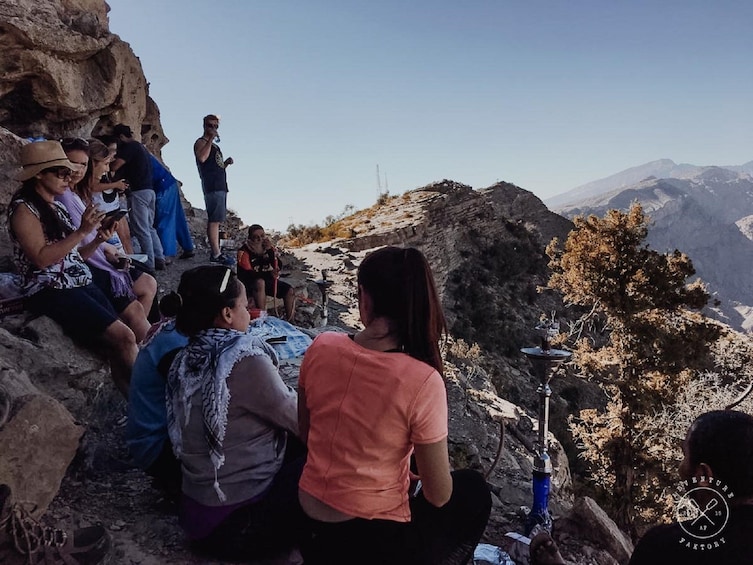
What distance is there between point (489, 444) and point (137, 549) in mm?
4837

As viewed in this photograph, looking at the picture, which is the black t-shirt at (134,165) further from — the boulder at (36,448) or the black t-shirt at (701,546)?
the black t-shirt at (701,546)

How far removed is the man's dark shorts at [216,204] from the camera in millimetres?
7168

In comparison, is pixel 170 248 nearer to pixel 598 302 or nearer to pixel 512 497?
pixel 512 497

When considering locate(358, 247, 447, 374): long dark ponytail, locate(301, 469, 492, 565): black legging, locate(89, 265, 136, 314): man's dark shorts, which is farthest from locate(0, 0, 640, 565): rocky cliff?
locate(358, 247, 447, 374): long dark ponytail

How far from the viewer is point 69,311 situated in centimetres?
288

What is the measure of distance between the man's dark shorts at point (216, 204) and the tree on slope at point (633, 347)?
852 cm

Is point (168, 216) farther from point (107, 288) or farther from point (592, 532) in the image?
point (592, 532)

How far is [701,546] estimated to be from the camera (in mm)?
1537

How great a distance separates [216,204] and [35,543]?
19.2ft

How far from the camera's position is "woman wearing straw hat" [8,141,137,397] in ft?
8.86

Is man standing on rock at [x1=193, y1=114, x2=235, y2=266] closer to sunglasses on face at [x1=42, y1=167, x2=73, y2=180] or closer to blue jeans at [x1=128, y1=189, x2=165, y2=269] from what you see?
blue jeans at [x1=128, y1=189, x2=165, y2=269]

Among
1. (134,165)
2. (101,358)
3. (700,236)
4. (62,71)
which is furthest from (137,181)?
(700,236)

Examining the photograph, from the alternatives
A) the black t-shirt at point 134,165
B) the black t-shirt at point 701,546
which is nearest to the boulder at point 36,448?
the black t-shirt at point 701,546

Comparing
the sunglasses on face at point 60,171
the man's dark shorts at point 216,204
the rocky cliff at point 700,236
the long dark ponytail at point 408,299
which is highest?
the sunglasses on face at point 60,171
